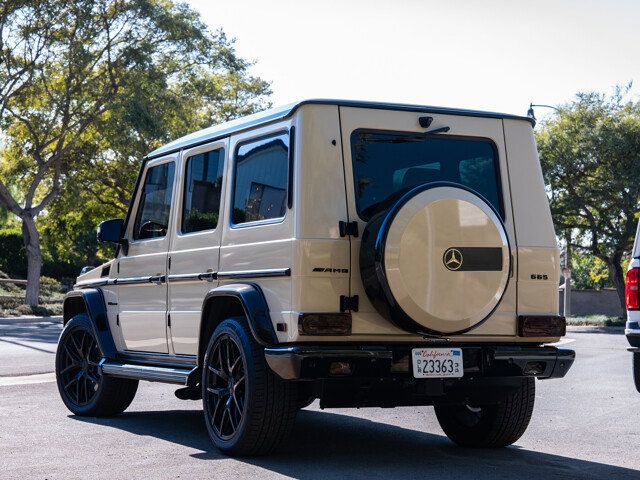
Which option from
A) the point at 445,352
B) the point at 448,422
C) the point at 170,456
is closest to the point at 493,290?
the point at 445,352

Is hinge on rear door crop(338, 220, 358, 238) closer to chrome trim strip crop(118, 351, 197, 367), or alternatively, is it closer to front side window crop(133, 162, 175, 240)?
chrome trim strip crop(118, 351, 197, 367)

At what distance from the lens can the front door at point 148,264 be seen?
884 cm

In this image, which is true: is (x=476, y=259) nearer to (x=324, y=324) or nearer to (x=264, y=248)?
(x=324, y=324)

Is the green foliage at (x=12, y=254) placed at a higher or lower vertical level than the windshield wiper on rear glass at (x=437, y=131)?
higher

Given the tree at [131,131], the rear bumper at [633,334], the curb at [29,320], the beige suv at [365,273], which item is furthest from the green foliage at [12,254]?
the rear bumper at [633,334]

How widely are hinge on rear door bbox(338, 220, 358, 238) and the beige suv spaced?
12mm

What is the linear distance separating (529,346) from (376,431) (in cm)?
194

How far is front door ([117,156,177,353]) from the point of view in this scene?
8.84 m

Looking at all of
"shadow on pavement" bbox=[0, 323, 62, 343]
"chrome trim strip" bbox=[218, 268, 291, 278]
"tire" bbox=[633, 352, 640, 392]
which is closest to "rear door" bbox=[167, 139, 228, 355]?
"chrome trim strip" bbox=[218, 268, 291, 278]

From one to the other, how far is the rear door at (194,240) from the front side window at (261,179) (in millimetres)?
269

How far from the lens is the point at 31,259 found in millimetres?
38531

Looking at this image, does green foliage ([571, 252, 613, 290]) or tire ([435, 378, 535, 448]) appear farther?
green foliage ([571, 252, 613, 290])

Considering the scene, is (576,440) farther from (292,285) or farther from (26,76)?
(26,76)

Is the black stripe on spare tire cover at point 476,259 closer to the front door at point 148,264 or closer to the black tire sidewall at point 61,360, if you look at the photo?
the front door at point 148,264
